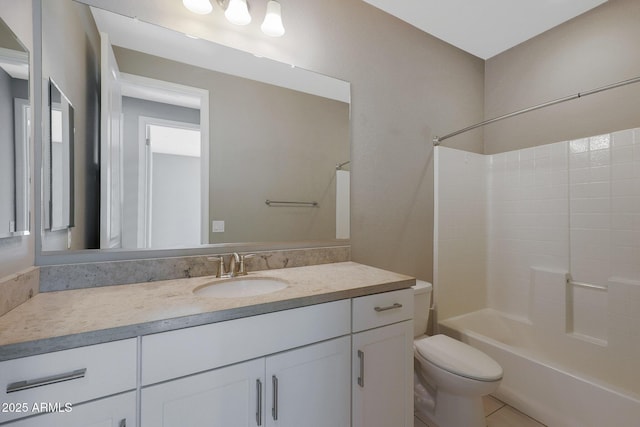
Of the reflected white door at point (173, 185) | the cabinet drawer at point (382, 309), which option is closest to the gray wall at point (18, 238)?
the reflected white door at point (173, 185)

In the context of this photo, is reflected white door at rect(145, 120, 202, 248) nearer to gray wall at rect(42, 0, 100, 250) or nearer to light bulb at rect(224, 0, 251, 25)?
gray wall at rect(42, 0, 100, 250)

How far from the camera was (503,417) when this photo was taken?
1.63 meters

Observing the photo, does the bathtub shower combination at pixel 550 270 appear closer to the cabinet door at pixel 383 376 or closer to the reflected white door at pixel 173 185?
the cabinet door at pixel 383 376

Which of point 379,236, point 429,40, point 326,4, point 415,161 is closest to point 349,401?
point 379,236

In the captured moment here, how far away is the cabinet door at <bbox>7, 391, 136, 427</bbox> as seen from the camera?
622mm

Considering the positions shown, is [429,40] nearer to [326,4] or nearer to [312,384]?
[326,4]

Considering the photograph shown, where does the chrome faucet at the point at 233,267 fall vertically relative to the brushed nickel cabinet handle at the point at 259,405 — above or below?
above

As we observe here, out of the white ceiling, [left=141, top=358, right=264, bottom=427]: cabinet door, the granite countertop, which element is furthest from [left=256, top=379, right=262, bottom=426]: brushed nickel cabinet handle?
the white ceiling

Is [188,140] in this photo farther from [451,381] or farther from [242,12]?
[451,381]

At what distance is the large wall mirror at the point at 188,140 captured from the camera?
1125mm

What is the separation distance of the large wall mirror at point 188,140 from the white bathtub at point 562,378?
1.35 metres

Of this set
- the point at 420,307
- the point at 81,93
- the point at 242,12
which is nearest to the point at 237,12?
the point at 242,12

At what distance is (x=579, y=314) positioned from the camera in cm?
186

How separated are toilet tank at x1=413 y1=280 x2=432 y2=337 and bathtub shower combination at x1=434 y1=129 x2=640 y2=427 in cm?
34
